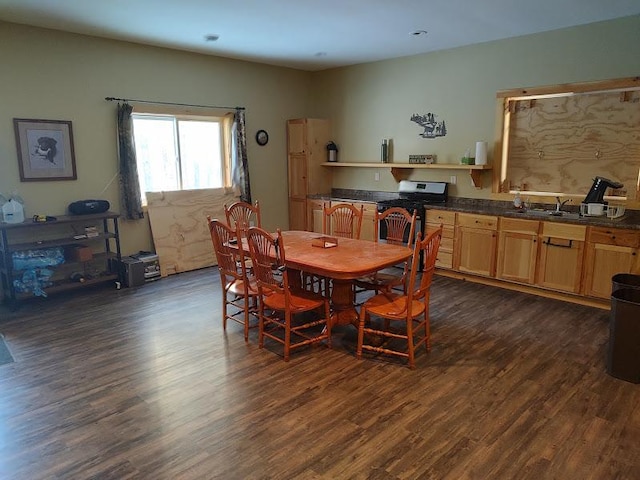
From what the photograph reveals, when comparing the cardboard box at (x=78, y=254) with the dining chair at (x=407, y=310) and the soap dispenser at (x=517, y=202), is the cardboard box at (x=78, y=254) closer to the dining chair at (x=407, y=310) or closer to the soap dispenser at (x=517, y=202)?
the dining chair at (x=407, y=310)

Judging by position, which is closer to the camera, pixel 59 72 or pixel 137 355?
pixel 137 355

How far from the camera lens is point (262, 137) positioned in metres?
6.76

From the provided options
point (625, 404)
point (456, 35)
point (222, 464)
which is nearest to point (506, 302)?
point (625, 404)

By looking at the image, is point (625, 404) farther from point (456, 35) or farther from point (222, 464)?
point (456, 35)

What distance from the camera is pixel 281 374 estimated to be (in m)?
3.13

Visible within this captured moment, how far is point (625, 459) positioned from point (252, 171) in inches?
219

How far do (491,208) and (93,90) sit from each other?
15.6ft

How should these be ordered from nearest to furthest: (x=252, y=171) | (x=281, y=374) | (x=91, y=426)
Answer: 1. (x=91, y=426)
2. (x=281, y=374)
3. (x=252, y=171)

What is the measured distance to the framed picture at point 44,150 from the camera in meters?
A: 4.65

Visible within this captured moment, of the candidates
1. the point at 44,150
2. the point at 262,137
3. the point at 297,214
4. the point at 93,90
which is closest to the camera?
the point at 44,150

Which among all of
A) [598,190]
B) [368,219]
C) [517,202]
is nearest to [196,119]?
[368,219]

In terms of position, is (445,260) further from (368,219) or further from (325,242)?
(325,242)

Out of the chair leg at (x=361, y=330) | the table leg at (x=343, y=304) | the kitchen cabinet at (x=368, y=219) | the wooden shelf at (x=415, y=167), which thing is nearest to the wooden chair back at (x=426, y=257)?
the chair leg at (x=361, y=330)

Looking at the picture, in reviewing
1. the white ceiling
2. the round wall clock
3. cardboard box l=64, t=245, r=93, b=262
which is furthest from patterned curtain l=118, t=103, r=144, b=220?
the round wall clock
